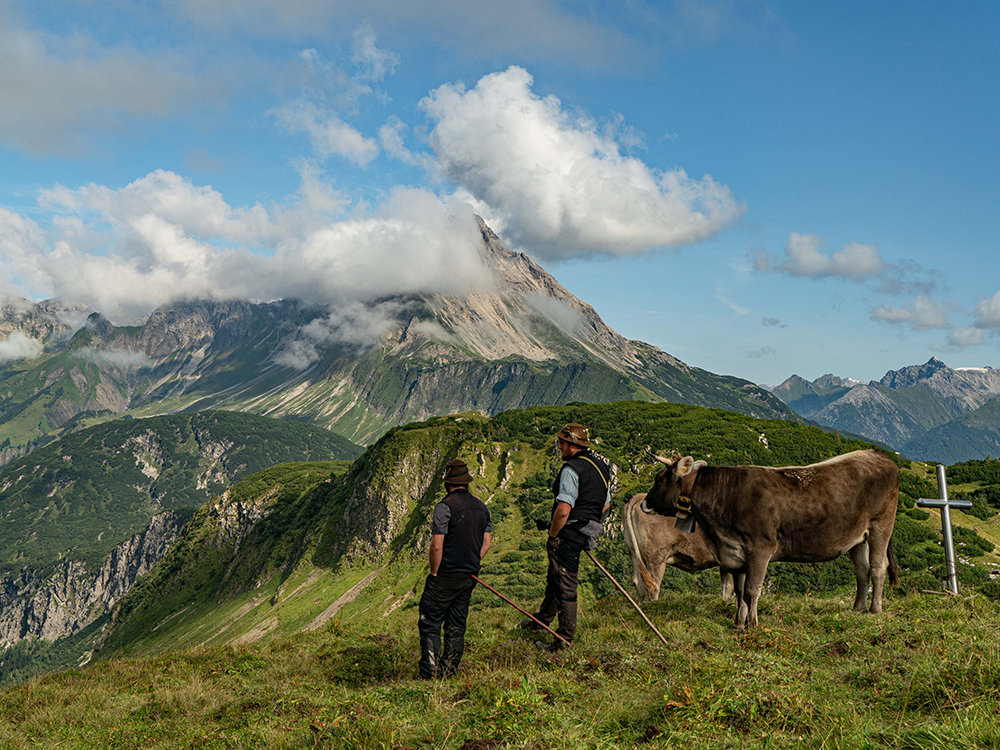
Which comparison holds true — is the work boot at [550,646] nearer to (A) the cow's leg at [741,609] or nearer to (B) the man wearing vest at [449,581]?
(B) the man wearing vest at [449,581]

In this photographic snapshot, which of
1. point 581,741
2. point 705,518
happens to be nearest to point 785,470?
point 705,518

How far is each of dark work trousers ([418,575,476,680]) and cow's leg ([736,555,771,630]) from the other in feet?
17.6

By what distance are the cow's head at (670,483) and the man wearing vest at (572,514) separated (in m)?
1.40

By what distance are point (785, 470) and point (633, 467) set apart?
67.3 meters

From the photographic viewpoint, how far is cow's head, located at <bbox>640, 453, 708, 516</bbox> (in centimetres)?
1247

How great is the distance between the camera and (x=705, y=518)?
12.3 metres

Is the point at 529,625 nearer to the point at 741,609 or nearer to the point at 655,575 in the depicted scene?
the point at 741,609

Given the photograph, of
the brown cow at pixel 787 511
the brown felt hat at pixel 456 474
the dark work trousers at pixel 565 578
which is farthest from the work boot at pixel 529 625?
the brown felt hat at pixel 456 474

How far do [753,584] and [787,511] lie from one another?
1.55 m

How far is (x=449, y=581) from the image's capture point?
10617mm

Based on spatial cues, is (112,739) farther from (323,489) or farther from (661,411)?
(323,489)

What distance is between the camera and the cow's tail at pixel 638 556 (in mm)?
17891

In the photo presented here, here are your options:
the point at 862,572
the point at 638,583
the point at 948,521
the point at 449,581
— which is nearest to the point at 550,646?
the point at 449,581

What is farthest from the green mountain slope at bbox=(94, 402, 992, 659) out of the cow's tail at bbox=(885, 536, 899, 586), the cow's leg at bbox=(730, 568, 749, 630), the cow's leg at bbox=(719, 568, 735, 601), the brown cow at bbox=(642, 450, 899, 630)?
the cow's leg at bbox=(730, 568, 749, 630)
